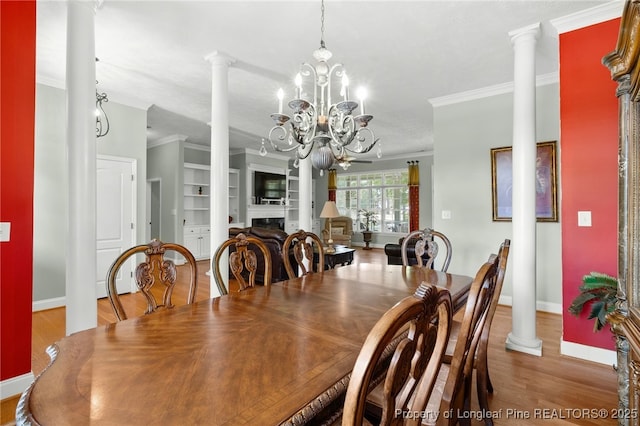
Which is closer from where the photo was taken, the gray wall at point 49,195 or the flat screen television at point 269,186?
the gray wall at point 49,195

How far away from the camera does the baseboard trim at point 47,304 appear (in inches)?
144

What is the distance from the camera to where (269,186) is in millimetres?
8516

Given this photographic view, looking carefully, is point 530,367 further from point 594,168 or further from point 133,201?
point 133,201

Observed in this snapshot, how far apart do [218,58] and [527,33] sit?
9.26ft

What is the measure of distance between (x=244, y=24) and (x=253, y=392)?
2795 mm

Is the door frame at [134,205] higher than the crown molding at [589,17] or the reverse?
the reverse

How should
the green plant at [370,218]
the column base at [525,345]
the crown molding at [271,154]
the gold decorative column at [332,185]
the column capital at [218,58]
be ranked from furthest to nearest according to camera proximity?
the gold decorative column at [332,185], the green plant at [370,218], the crown molding at [271,154], the column capital at [218,58], the column base at [525,345]

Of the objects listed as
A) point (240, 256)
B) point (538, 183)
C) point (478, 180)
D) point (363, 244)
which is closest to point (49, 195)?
point (240, 256)

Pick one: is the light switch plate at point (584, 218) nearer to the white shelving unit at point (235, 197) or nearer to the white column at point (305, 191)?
the white column at point (305, 191)

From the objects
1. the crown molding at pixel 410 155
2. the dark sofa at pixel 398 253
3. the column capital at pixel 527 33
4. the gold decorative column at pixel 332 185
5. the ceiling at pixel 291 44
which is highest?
the crown molding at pixel 410 155

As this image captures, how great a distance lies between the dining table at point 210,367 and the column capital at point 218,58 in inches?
100

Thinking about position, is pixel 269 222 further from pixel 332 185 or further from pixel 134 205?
pixel 134 205

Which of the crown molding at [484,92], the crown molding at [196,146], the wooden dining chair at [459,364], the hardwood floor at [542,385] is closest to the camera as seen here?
the wooden dining chair at [459,364]

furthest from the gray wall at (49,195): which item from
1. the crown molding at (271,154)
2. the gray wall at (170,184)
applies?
the crown molding at (271,154)
